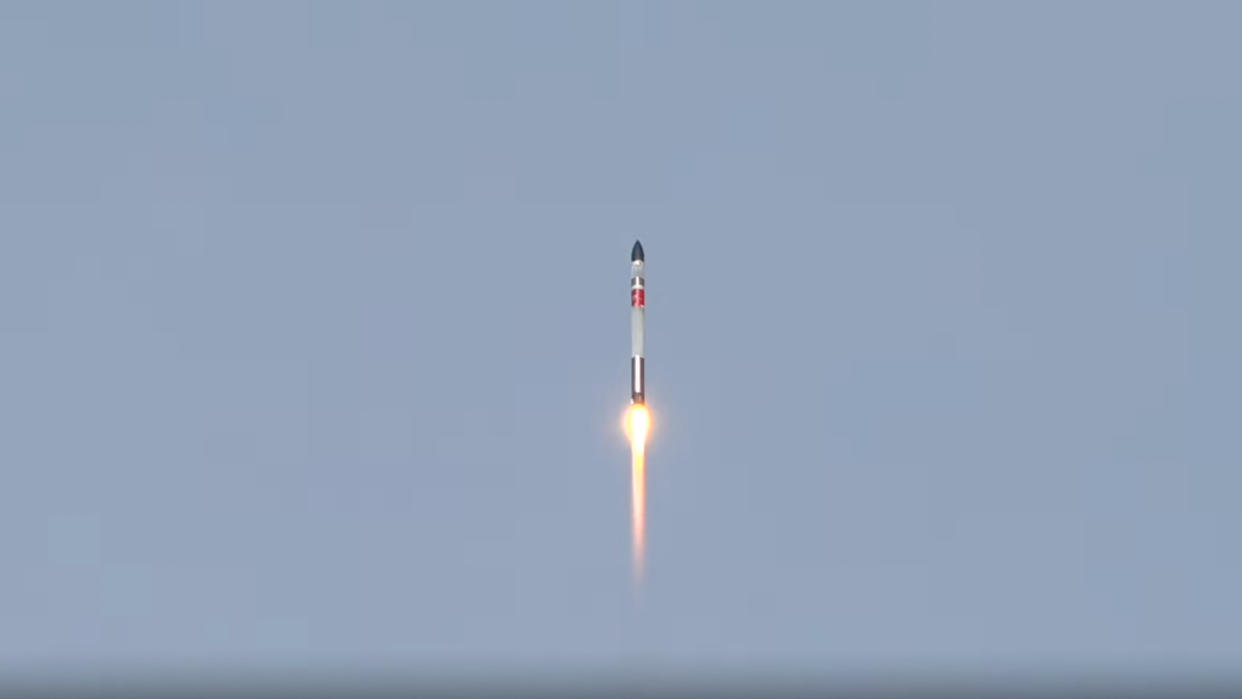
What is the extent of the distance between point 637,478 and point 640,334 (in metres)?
9.21

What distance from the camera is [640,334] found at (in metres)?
131

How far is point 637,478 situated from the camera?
131 metres

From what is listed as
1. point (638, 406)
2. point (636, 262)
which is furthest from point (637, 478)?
point (636, 262)

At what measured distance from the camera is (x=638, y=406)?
131m

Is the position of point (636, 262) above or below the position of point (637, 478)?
above

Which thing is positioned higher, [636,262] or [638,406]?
[636,262]

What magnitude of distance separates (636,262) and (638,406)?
31.1 feet

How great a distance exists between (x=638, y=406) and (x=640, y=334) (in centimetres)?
462

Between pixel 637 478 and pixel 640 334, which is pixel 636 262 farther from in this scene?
pixel 637 478

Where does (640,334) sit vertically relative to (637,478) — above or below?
above

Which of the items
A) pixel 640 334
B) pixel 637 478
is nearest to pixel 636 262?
pixel 640 334

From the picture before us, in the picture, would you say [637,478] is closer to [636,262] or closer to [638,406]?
[638,406]

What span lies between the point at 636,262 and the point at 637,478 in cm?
1403
